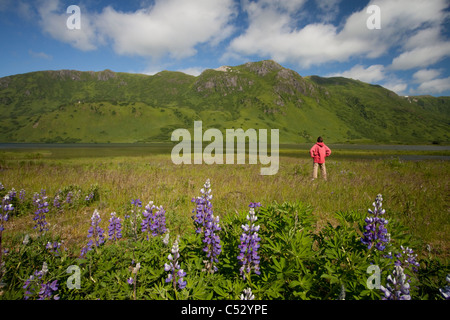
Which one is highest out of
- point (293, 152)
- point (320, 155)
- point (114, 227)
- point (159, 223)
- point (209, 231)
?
point (293, 152)

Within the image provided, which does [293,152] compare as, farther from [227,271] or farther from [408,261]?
[227,271]

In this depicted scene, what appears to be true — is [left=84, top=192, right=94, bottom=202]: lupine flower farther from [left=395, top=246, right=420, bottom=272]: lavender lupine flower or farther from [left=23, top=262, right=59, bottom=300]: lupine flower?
[left=395, top=246, right=420, bottom=272]: lavender lupine flower

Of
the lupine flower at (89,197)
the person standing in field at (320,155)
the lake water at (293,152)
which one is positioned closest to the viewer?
the lupine flower at (89,197)

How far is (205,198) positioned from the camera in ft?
9.96

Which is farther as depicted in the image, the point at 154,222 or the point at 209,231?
the point at 154,222

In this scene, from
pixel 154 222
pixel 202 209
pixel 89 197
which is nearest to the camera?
pixel 202 209

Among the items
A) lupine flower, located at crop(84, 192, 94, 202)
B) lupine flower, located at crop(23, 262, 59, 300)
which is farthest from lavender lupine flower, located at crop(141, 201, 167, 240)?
lupine flower, located at crop(84, 192, 94, 202)

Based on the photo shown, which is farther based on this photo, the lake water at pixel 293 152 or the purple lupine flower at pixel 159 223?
the lake water at pixel 293 152

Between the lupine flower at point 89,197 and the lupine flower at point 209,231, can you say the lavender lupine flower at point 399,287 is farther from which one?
the lupine flower at point 89,197

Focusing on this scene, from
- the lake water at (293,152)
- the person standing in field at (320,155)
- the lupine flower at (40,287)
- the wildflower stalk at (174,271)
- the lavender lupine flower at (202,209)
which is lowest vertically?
the lupine flower at (40,287)

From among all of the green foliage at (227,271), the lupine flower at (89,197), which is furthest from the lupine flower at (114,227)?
the lupine flower at (89,197)

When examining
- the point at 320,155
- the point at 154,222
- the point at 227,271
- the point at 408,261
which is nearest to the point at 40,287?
the point at 154,222
